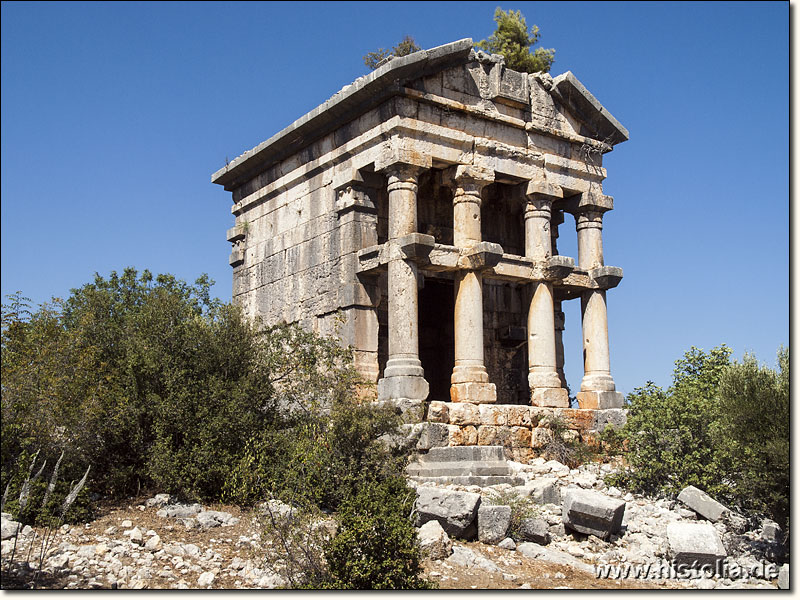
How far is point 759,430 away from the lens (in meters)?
10.7

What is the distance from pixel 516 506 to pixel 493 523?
59 centimetres

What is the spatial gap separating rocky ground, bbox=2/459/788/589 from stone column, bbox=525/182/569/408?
142 inches

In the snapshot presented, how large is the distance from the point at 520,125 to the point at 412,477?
7082 millimetres

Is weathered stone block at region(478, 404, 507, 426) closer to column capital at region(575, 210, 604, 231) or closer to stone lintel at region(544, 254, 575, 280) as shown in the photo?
stone lintel at region(544, 254, 575, 280)

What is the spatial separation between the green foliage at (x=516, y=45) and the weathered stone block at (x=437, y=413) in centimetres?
769

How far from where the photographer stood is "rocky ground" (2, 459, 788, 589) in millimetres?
8766

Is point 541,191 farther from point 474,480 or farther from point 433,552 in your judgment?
point 433,552

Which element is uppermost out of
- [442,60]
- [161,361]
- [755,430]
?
[442,60]

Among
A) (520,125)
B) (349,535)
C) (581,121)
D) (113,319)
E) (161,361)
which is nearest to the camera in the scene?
(349,535)

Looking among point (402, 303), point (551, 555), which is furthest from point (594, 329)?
point (551, 555)

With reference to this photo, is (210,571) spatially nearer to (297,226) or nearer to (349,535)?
(349,535)

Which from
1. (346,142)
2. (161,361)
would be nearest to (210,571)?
(161,361)

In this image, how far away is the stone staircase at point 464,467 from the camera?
12656mm

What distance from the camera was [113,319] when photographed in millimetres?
15188
